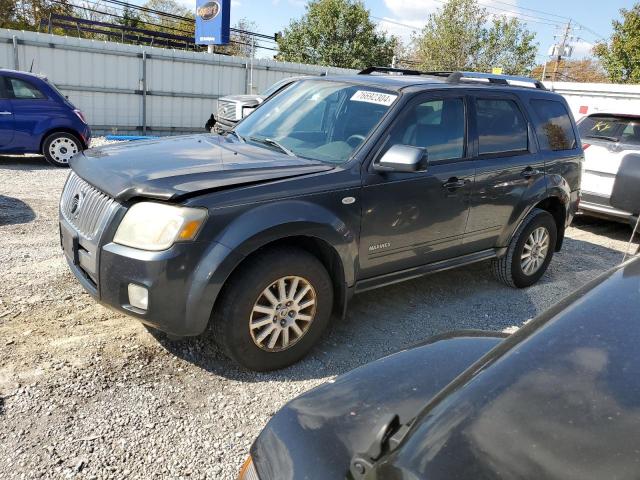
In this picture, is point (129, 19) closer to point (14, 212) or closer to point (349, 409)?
point (14, 212)

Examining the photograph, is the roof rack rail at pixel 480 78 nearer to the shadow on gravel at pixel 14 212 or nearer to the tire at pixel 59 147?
the shadow on gravel at pixel 14 212

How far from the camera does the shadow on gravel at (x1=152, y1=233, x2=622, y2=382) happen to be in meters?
3.63

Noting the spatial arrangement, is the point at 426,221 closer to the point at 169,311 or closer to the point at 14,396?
the point at 169,311

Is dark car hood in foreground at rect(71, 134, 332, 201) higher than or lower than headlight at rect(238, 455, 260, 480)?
higher

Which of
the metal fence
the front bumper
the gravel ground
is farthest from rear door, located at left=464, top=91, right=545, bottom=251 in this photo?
the metal fence

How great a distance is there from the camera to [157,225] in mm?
3002

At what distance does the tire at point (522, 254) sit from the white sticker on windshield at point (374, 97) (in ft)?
6.46

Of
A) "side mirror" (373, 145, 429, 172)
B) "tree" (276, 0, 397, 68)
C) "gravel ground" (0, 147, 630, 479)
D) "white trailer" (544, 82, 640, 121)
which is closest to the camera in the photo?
"gravel ground" (0, 147, 630, 479)

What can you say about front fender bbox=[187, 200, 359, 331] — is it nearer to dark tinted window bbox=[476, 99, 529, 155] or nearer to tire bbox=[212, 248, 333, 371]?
tire bbox=[212, 248, 333, 371]

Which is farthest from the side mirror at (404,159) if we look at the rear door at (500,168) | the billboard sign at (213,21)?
the billboard sign at (213,21)

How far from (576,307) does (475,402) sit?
541mm

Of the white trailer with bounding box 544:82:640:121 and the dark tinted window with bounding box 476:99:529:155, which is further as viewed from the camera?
the white trailer with bounding box 544:82:640:121

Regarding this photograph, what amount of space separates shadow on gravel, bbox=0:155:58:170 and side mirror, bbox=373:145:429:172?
26.6ft

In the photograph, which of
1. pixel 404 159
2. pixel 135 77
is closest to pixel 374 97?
pixel 404 159
